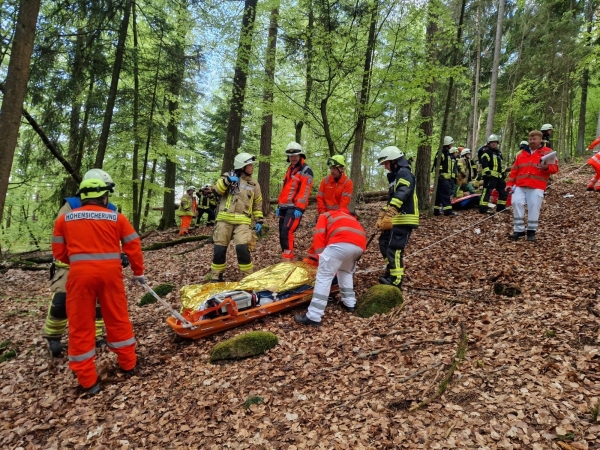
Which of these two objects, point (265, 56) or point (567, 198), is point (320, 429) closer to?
point (265, 56)

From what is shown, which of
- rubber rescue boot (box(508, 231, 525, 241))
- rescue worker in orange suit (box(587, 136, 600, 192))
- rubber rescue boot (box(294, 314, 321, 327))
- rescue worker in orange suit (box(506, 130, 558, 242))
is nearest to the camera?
rubber rescue boot (box(294, 314, 321, 327))

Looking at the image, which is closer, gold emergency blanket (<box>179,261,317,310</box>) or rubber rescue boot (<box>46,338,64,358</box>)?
rubber rescue boot (<box>46,338,64,358</box>)

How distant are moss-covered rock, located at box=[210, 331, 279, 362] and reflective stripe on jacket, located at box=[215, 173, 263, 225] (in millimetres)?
2423

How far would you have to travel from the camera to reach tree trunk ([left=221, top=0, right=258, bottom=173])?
8258 millimetres

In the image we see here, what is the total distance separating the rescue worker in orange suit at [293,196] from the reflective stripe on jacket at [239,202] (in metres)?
0.68

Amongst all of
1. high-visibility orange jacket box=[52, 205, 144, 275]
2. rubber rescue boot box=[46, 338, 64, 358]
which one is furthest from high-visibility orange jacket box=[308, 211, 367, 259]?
rubber rescue boot box=[46, 338, 64, 358]

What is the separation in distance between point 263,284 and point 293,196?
226 centimetres

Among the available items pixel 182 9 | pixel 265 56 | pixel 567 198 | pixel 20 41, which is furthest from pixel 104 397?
pixel 567 198

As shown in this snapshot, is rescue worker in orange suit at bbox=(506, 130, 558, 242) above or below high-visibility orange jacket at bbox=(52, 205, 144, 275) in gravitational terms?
above

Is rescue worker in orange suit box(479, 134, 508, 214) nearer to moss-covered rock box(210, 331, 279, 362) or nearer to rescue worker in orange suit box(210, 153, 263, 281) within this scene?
rescue worker in orange suit box(210, 153, 263, 281)

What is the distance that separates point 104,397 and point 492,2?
72.9 ft

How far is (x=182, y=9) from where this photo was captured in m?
9.31

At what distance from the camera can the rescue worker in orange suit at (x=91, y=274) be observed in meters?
3.81

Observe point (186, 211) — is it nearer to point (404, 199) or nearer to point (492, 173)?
point (404, 199)
